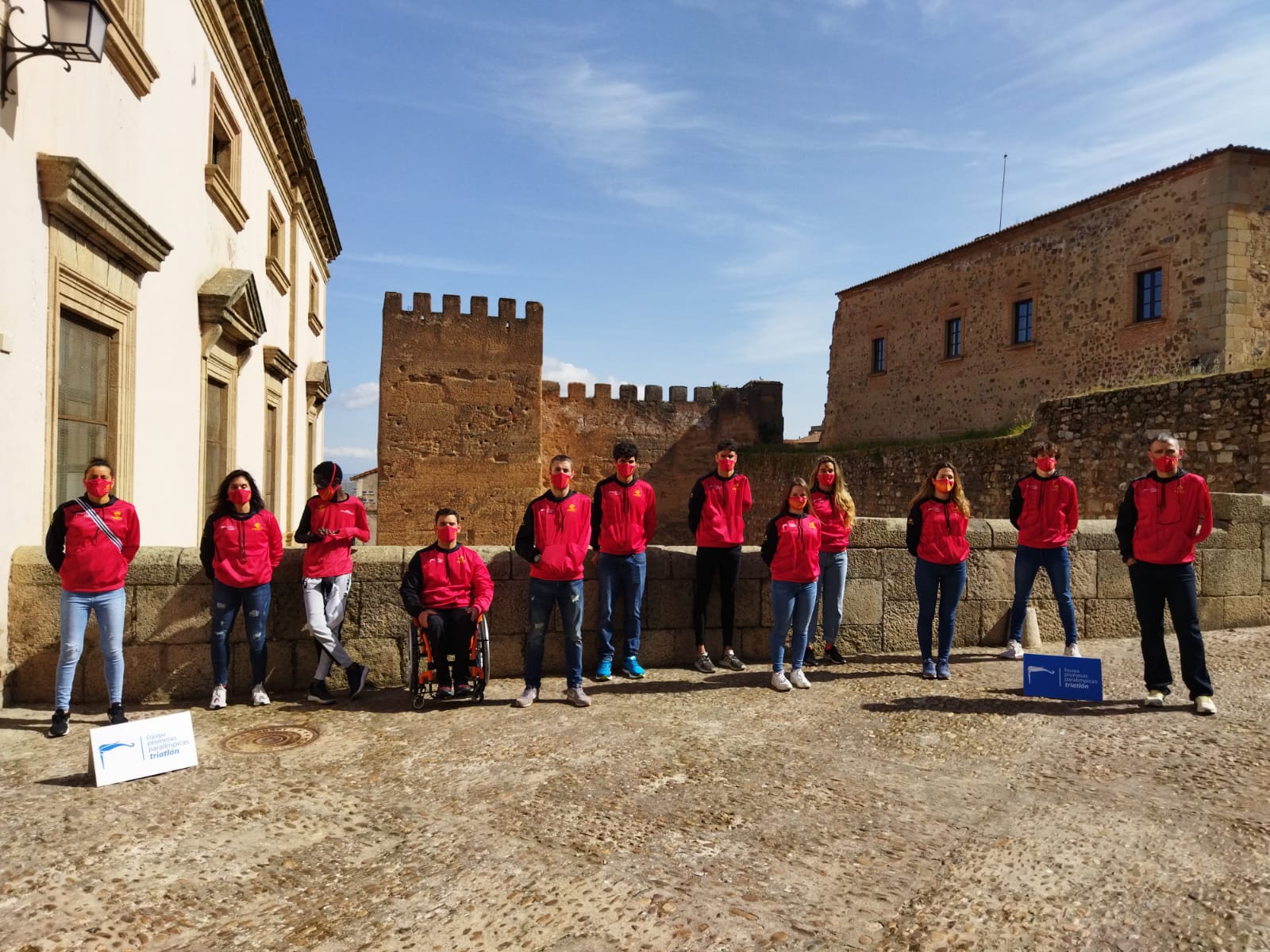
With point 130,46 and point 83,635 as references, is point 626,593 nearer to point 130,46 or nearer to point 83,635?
point 83,635

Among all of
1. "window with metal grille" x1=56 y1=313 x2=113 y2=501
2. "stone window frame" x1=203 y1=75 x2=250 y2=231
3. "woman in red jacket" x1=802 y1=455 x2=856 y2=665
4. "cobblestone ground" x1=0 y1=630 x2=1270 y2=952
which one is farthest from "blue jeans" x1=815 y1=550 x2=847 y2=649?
"stone window frame" x1=203 y1=75 x2=250 y2=231

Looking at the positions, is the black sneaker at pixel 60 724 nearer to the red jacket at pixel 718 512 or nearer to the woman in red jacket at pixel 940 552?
the red jacket at pixel 718 512

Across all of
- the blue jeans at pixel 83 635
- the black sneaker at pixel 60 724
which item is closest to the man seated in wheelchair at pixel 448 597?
the blue jeans at pixel 83 635

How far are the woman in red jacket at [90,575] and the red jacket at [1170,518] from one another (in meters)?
5.82

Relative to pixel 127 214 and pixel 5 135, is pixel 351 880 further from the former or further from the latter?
pixel 127 214

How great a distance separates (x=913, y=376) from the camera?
2573 cm

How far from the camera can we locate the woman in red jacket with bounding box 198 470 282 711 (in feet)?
16.0

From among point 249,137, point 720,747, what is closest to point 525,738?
point 720,747

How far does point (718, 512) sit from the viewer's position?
19.4 ft

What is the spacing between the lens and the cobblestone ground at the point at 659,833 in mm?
2467

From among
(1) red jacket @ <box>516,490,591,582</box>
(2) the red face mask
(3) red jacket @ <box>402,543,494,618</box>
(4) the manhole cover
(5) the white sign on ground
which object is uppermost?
(2) the red face mask

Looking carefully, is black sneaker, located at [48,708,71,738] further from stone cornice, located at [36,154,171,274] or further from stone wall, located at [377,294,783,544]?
stone wall, located at [377,294,783,544]

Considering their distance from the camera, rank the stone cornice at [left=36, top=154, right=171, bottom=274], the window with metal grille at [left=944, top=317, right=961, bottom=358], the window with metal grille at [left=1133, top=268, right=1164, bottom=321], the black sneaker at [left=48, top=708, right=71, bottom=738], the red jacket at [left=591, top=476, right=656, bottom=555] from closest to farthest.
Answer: the black sneaker at [left=48, top=708, right=71, bottom=738], the stone cornice at [left=36, top=154, right=171, bottom=274], the red jacket at [left=591, top=476, right=656, bottom=555], the window with metal grille at [left=1133, top=268, right=1164, bottom=321], the window with metal grille at [left=944, top=317, right=961, bottom=358]

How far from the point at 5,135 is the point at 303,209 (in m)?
9.78
